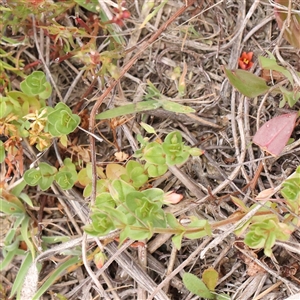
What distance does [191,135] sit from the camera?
5.67ft

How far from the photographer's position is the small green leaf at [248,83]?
5.02ft

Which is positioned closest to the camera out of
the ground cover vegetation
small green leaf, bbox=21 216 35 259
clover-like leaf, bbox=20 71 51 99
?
the ground cover vegetation

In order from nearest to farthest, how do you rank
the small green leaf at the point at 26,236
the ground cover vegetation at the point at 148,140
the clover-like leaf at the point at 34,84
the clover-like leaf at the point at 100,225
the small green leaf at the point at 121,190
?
1. the clover-like leaf at the point at 100,225
2. the small green leaf at the point at 121,190
3. the ground cover vegetation at the point at 148,140
4. the clover-like leaf at the point at 34,84
5. the small green leaf at the point at 26,236

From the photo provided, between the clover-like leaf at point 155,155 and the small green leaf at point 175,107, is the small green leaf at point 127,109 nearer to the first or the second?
the small green leaf at point 175,107

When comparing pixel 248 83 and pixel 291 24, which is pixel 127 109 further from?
pixel 291 24

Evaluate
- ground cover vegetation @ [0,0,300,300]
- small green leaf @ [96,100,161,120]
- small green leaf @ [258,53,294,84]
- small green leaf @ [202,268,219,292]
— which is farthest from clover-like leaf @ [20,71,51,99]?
small green leaf @ [202,268,219,292]

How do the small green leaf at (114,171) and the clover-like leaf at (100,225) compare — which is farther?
the small green leaf at (114,171)

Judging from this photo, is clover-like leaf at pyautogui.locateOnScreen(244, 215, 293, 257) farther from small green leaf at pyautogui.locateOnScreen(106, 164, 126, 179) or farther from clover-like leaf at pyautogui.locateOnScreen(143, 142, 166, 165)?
small green leaf at pyautogui.locateOnScreen(106, 164, 126, 179)

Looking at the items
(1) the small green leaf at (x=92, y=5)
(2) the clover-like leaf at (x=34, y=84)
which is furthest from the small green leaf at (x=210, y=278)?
(1) the small green leaf at (x=92, y=5)

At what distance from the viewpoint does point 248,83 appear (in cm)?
155

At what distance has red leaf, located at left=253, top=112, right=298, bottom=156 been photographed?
1489 mm

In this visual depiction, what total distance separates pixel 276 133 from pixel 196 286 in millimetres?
599

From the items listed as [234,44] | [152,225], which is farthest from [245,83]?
[152,225]

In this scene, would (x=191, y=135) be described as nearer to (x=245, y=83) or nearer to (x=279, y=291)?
(x=245, y=83)
